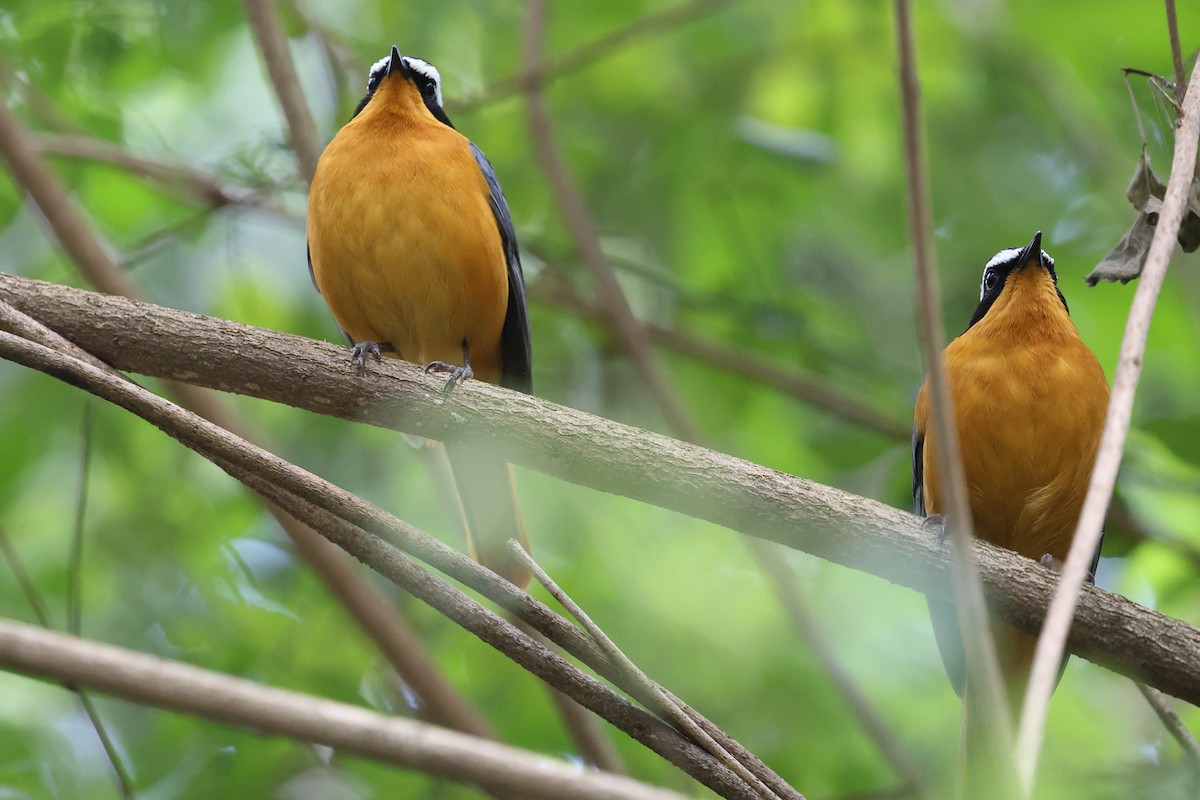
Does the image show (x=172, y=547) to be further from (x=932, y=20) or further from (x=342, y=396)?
(x=932, y=20)

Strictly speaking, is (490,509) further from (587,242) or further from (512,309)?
(587,242)

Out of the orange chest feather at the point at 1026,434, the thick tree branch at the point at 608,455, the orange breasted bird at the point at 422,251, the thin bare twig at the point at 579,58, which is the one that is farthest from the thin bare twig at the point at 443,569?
the thin bare twig at the point at 579,58

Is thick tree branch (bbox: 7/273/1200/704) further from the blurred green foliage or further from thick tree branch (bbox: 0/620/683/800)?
thick tree branch (bbox: 0/620/683/800)

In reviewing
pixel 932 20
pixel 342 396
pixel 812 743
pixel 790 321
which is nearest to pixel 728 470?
pixel 342 396

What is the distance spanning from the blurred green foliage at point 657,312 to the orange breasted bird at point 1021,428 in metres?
0.44

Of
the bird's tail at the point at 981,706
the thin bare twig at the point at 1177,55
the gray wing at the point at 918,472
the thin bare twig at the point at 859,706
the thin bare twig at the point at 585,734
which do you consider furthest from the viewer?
the gray wing at the point at 918,472

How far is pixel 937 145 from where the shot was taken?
7648mm

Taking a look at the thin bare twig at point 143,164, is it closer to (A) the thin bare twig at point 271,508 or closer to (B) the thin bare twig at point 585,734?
(A) the thin bare twig at point 271,508

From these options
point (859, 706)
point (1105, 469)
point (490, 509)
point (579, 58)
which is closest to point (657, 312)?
point (579, 58)

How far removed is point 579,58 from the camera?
643 cm

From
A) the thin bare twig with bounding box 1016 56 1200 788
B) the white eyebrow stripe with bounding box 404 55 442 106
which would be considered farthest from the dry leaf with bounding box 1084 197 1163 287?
the white eyebrow stripe with bounding box 404 55 442 106

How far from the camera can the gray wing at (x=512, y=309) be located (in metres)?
5.68

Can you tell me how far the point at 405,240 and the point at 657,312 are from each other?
2748mm

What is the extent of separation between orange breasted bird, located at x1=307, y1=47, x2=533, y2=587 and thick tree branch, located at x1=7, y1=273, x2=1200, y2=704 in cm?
78
